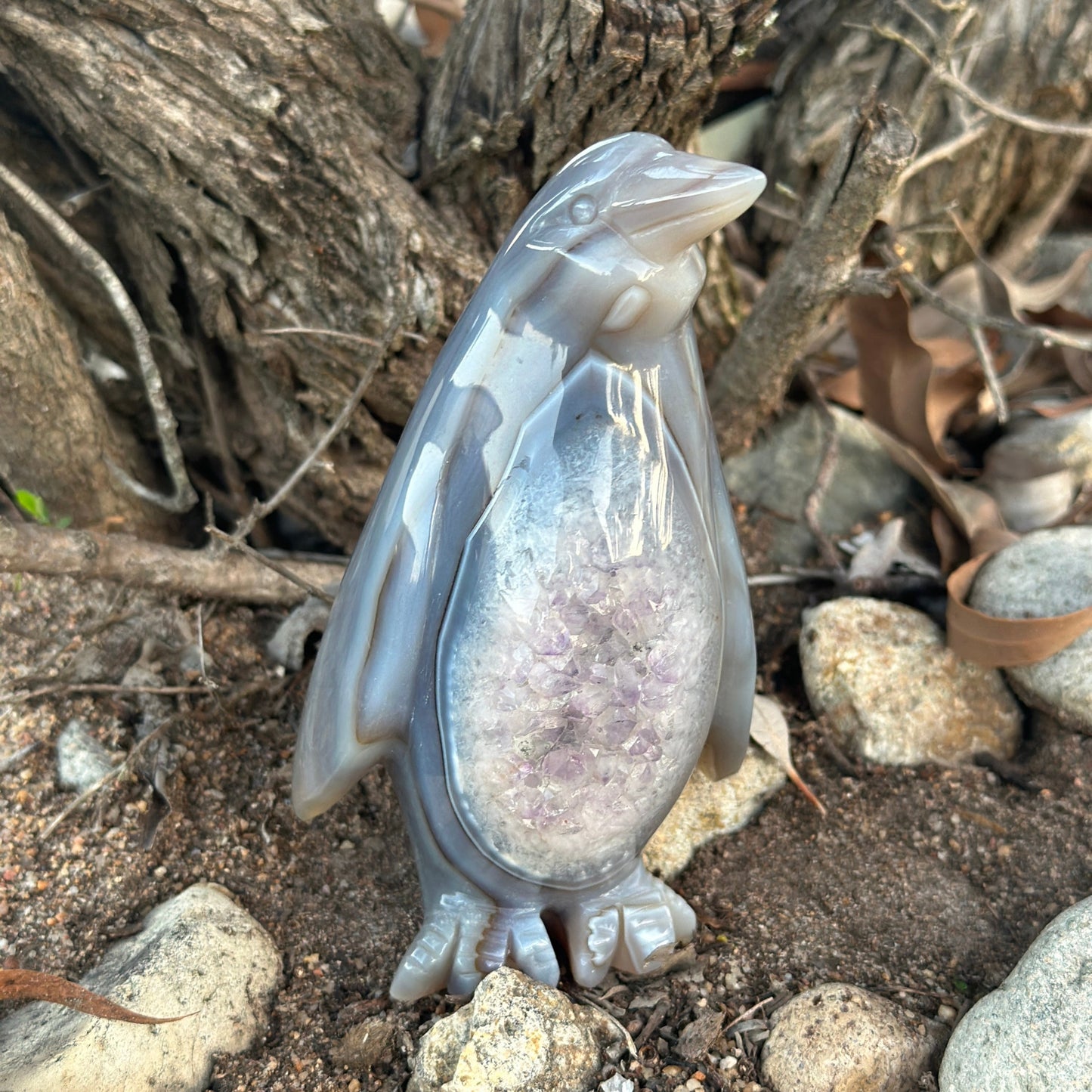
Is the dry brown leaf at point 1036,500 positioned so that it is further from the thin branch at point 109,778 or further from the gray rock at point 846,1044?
the thin branch at point 109,778

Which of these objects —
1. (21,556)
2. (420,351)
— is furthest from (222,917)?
(420,351)

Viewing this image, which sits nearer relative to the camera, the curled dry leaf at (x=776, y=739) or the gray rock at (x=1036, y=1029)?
the gray rock at (x=1036, y=1029)

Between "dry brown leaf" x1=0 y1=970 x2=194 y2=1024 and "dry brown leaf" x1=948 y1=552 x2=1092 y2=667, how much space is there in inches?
49.4

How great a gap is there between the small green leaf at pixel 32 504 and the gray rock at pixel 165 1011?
0.60 m

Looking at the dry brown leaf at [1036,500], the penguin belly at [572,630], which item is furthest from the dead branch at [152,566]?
the dry brown leaf at [1036,500]

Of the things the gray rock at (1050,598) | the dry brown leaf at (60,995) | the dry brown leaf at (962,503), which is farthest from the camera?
the dry brown leaf at (962,503)

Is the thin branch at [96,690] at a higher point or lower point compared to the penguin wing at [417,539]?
lower

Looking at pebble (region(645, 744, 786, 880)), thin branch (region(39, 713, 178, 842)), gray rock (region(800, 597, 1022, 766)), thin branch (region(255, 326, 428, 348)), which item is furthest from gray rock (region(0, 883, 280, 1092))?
gray rock (region(800, 597, 1022, 766))

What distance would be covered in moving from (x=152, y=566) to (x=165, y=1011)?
2.16 feet

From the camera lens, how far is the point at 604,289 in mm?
1104

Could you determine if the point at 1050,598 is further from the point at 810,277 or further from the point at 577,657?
the point at 577,657

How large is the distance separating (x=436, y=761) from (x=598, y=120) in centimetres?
95

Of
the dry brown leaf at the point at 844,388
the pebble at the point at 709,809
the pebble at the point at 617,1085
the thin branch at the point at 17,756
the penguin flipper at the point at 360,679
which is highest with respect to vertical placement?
the penguin flipper at the point at 360,679

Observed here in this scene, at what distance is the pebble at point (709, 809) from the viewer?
57.0 inches
